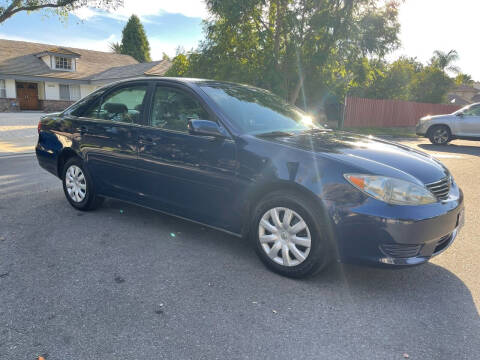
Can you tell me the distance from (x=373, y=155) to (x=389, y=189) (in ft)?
1.62

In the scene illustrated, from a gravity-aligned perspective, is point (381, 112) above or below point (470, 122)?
above

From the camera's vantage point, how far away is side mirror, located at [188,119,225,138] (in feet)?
11.2

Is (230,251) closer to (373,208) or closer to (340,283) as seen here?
(340,283)

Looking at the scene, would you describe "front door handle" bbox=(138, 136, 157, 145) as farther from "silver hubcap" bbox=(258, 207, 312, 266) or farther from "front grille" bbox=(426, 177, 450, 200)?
"front grille" bbox=(426, 177, 450, 200)

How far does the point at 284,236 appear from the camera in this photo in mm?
3180

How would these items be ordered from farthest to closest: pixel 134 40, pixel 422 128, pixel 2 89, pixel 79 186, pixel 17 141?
pixel 134 40
pixel 2 89
pixel 422 128
pixel 17 141
pixel 79 186

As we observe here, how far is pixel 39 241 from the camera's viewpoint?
387cm

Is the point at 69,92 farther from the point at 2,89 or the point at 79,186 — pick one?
the point at 79,186

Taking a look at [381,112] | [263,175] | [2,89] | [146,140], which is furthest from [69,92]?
[263,175]

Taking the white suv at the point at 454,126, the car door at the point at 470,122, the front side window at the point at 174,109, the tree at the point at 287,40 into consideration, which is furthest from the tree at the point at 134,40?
the front side window at the point at 174,109

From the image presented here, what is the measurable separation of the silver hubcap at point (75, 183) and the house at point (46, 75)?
26.2 metres

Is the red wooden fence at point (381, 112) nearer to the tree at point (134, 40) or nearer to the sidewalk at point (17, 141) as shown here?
the sidewalk at point (17, 141)

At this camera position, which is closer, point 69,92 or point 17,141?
point 17,141

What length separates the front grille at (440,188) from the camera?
303cm
